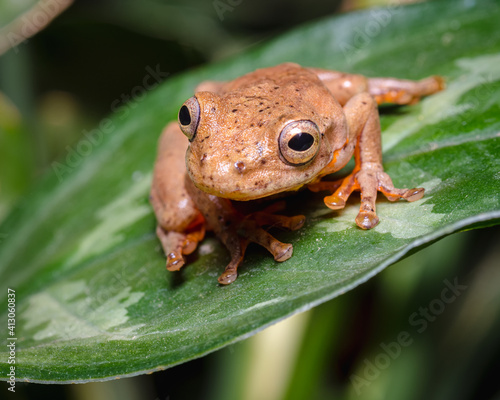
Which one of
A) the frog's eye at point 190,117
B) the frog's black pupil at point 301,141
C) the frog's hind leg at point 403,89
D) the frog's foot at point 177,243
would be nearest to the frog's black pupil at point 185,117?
the frog's eye at point 190,117

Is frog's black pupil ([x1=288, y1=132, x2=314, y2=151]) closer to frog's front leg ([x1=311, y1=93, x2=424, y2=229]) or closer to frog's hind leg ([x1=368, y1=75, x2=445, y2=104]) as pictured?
frog's front leg ([x1=311, y1=93, x2=424, y2=229])

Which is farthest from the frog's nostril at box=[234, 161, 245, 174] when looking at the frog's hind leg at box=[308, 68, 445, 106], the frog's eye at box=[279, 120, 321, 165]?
the frog's hind leg at box=[308, 68, 445, 106]

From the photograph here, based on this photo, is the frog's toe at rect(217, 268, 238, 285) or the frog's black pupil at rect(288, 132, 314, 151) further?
the frog's toe at rect(217, 268, 238, 285)

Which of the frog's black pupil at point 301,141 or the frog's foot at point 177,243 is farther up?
the frog's black pupil at point 301,141

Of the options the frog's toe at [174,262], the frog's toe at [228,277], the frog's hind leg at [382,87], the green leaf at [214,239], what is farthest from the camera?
the frog's hind leg at [382,87]

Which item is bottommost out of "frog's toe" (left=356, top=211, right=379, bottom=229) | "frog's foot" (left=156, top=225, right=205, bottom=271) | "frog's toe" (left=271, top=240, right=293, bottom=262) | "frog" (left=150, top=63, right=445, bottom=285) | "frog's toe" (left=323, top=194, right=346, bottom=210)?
"frog's toe" (left=271, top=240, right=293, bottom=262)

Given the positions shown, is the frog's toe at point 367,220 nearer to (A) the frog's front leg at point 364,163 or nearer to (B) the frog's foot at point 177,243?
(A) the frog's front leg at point 364,163

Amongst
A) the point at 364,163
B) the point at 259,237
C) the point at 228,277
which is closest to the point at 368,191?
the point at 364,163
